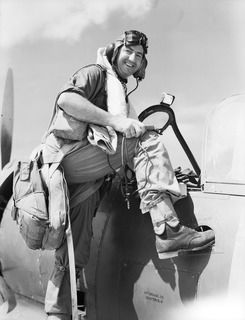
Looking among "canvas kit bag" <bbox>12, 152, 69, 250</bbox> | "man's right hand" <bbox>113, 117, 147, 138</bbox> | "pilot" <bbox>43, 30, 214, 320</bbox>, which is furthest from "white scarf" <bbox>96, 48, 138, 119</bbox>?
"canvas kit bag" <bbox>12, 152, 69, 250</bbox>

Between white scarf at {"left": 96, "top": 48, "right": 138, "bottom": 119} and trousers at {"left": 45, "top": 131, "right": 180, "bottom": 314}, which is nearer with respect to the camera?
trousers at {"left": 45, "top": 131, "right": 180, "bottom": 314}

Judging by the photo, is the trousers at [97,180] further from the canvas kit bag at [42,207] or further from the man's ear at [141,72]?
the man's ear at [141,72]

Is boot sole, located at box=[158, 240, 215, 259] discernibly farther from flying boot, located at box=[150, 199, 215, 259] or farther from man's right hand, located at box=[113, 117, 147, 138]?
man's right hand, located at box=[113, 117, 147, 138]

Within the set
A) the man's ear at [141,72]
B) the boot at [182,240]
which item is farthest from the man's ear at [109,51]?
the boot at [182,240]

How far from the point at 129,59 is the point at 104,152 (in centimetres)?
72

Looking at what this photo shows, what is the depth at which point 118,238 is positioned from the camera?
349cm

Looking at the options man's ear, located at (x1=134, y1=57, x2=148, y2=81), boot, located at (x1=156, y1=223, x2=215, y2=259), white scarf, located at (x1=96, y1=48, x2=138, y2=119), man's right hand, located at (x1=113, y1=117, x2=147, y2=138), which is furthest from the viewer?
man's ear, located at (x1=134, y1=57, x2=148, y2=81)

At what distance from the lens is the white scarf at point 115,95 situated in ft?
11.0

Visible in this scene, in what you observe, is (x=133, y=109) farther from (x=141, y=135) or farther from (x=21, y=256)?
(x=21, y=256)

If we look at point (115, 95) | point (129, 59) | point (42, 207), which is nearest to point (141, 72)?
point (129, 59)

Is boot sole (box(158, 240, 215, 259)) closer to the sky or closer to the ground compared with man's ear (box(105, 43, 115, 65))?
closer to the ground

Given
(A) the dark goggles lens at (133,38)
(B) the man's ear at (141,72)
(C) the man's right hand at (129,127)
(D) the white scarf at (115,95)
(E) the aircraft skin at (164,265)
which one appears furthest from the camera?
(B) the man's ear at (141,72)

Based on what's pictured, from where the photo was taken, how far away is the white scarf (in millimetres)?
3354

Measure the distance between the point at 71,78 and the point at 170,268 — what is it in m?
1.39
